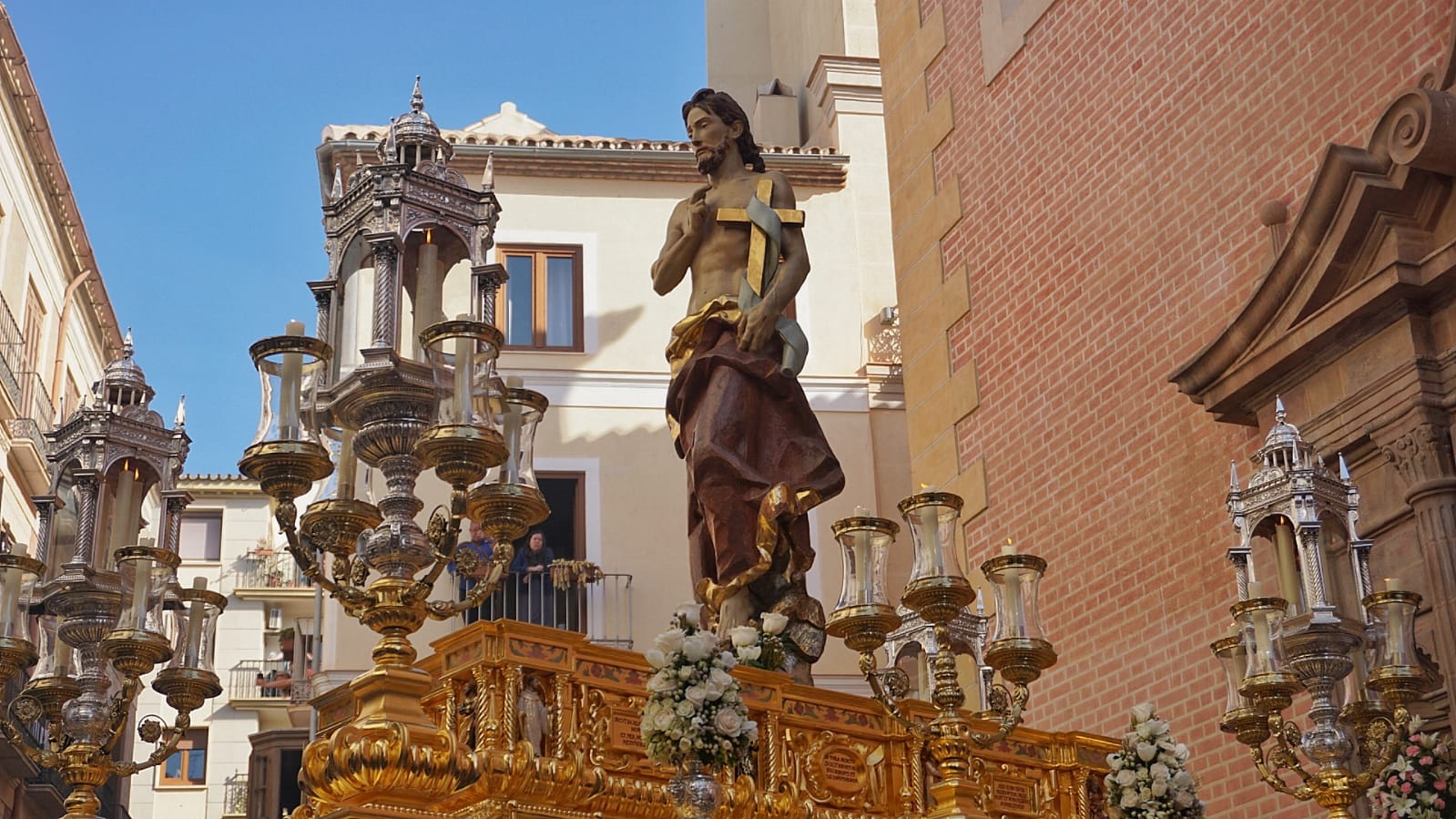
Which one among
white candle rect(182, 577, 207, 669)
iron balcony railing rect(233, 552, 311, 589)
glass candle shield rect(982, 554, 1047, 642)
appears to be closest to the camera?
glass candle shield rect(982, 554, 1047, 642)

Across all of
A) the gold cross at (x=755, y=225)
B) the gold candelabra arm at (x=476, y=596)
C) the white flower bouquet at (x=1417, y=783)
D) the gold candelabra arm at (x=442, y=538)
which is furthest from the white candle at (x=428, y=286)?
the white flower bouquet at (x=1417, y=783)

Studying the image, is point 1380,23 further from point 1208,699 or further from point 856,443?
point 856,443

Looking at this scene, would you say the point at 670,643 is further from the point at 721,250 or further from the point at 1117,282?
the point at 1117,282

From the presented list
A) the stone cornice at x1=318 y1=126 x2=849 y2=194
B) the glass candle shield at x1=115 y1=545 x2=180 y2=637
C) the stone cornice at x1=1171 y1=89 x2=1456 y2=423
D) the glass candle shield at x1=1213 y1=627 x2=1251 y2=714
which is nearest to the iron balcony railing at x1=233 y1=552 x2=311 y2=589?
the stone cornice at x1=318 y1=126 x2=849 y2=194

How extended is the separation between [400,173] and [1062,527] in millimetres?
6682

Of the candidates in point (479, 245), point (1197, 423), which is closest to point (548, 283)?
point (1197, 423)

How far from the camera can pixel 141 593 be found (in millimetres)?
7602

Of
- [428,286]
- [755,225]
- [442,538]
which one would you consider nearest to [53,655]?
[428,286]

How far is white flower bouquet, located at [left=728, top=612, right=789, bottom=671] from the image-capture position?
693cm

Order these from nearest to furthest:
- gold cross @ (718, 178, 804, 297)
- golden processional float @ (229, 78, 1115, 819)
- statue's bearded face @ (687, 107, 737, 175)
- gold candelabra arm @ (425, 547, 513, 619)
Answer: gold candelabra arm @ (425, 547, 513, 619) → golden processional float @ (229, 78, 1115, 819) → gold cross @ (718, 178, 804, 297) → statue's bearded face @ (687, 107, 737, 175)

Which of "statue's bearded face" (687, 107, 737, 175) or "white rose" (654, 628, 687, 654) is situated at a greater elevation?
"statue's bearded face" (687, 107, 737, 175)

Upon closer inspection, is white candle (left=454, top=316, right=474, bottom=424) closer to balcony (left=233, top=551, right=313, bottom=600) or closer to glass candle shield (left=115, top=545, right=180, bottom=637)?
glass candle shield (left=115, top=545, right=180, bottom=637)

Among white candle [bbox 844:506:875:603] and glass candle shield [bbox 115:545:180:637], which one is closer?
white candle [bbox 844:506:875:603]

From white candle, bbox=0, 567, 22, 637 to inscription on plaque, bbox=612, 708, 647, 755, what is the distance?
2.54m
